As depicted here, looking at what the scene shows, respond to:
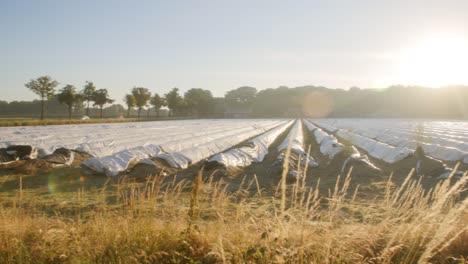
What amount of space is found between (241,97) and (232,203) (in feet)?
299

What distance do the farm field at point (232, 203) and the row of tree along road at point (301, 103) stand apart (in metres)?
38.7

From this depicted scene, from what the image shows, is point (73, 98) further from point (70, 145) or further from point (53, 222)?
point (53, 222)

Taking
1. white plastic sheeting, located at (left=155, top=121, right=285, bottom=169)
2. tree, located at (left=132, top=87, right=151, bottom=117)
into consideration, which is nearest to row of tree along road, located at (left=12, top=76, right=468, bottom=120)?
tree, located at (left=132, top=87, right=151, bottom=117)

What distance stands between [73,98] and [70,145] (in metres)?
31.1

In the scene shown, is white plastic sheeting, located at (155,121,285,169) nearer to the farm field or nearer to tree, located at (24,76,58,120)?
the farm field

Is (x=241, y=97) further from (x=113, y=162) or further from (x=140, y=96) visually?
(x=113, y=162)

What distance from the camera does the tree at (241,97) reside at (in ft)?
300

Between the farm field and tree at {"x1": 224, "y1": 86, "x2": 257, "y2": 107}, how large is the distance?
74430mm

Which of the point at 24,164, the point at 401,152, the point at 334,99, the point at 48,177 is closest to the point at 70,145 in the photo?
the point at 24,164

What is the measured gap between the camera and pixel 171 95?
2379 inches

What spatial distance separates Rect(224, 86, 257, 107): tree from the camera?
9144cm

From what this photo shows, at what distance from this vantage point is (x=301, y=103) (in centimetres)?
8731

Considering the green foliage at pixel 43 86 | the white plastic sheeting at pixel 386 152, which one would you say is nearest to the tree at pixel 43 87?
the green foliage at pixel 43 86

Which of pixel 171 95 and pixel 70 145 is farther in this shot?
pixel 171 95
